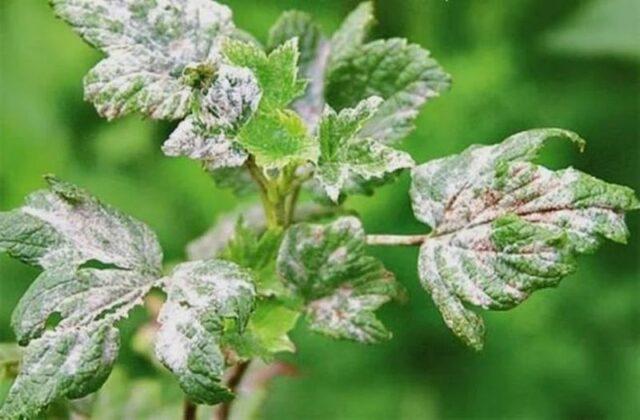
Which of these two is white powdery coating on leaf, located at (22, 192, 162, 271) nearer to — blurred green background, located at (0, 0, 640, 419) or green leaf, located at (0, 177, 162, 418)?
green leaf, located at (0, 177, 162, 418)

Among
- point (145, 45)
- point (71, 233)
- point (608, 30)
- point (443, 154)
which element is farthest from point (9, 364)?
point (608, 30)

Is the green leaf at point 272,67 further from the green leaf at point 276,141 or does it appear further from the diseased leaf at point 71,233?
the diseased leaf at point 71,233

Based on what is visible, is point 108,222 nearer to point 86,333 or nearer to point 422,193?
point 86,333

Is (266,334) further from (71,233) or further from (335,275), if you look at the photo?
(71,233)

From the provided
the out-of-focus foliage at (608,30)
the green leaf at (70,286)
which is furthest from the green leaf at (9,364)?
the out-of-focus foliage at (608,30)

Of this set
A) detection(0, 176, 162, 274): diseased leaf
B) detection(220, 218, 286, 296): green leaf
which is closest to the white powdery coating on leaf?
detection(0, 176, 162, 274): diseased leaf

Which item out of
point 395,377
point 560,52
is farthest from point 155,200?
point 560,52
